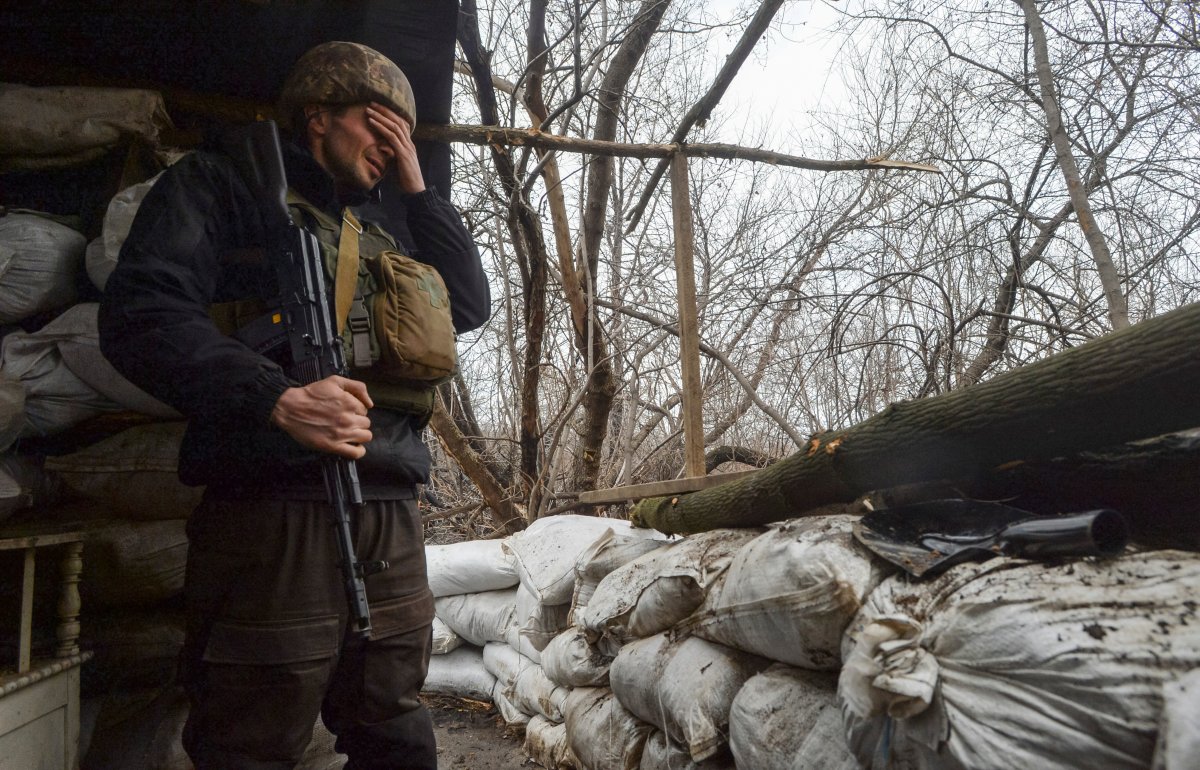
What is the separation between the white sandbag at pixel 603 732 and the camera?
200cm

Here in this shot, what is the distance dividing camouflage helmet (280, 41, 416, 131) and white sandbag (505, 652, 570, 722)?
212cm

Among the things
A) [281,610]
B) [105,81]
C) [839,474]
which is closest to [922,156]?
[839,474]

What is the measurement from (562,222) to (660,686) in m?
3.33

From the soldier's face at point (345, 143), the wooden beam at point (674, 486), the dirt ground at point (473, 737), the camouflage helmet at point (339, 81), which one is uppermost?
the camouflage helmet at point (339, 81)

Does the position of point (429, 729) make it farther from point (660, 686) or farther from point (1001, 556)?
point (1001, 556)

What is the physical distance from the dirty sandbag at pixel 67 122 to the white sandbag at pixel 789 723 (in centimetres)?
229

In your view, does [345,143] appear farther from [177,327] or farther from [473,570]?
[473,570]

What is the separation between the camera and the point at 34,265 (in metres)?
1.83

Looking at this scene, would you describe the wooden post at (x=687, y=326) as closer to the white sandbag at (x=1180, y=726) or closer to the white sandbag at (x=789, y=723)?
the white sandbag at (x=789, y=723)

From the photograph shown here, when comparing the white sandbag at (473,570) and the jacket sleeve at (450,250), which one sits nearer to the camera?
the jacket sleeve at (450,250)

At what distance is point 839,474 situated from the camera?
180cm

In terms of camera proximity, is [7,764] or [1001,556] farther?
[7,764]

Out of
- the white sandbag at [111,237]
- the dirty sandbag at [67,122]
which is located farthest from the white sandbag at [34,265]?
the dirty sandbag at [67,122]

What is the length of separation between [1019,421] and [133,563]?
223cm
